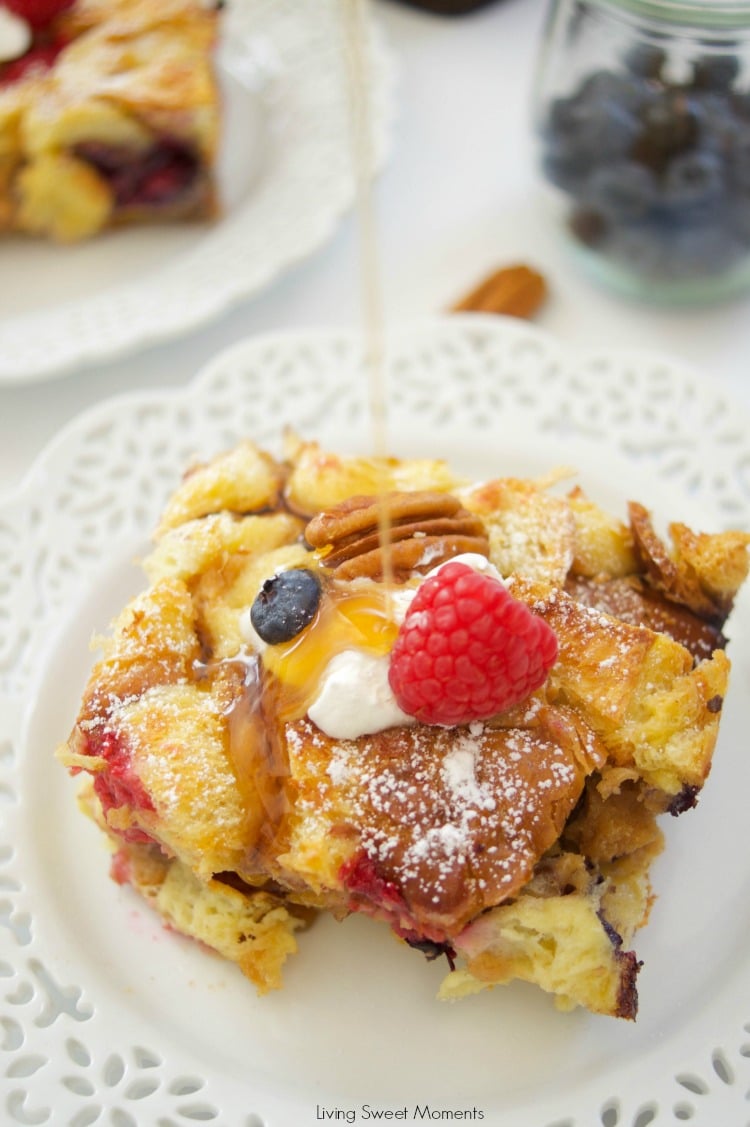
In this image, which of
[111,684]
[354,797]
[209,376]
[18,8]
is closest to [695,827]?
[354,797]

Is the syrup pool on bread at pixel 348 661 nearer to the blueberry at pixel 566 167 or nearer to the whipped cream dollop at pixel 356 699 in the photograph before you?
the whipped cream dollop at pixel 356 699

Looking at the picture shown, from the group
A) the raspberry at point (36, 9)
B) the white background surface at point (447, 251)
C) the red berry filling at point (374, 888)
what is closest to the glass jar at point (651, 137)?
the white background surface at point (447, 251)

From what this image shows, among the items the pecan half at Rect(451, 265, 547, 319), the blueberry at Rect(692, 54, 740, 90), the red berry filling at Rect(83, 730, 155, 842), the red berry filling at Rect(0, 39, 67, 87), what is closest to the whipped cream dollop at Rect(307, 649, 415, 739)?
the red berry filling at Rect(83, 730, 155, 842)

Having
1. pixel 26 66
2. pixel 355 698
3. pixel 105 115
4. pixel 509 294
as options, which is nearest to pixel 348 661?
pixel 355 698

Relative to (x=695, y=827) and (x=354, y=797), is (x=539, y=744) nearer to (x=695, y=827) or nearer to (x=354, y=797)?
(x=354, y=797)

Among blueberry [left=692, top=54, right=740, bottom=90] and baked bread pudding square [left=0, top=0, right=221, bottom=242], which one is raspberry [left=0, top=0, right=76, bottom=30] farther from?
blueberry [left=692, top=54, right=740, bottom=90]

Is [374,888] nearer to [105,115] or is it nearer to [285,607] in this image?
[285,607]
